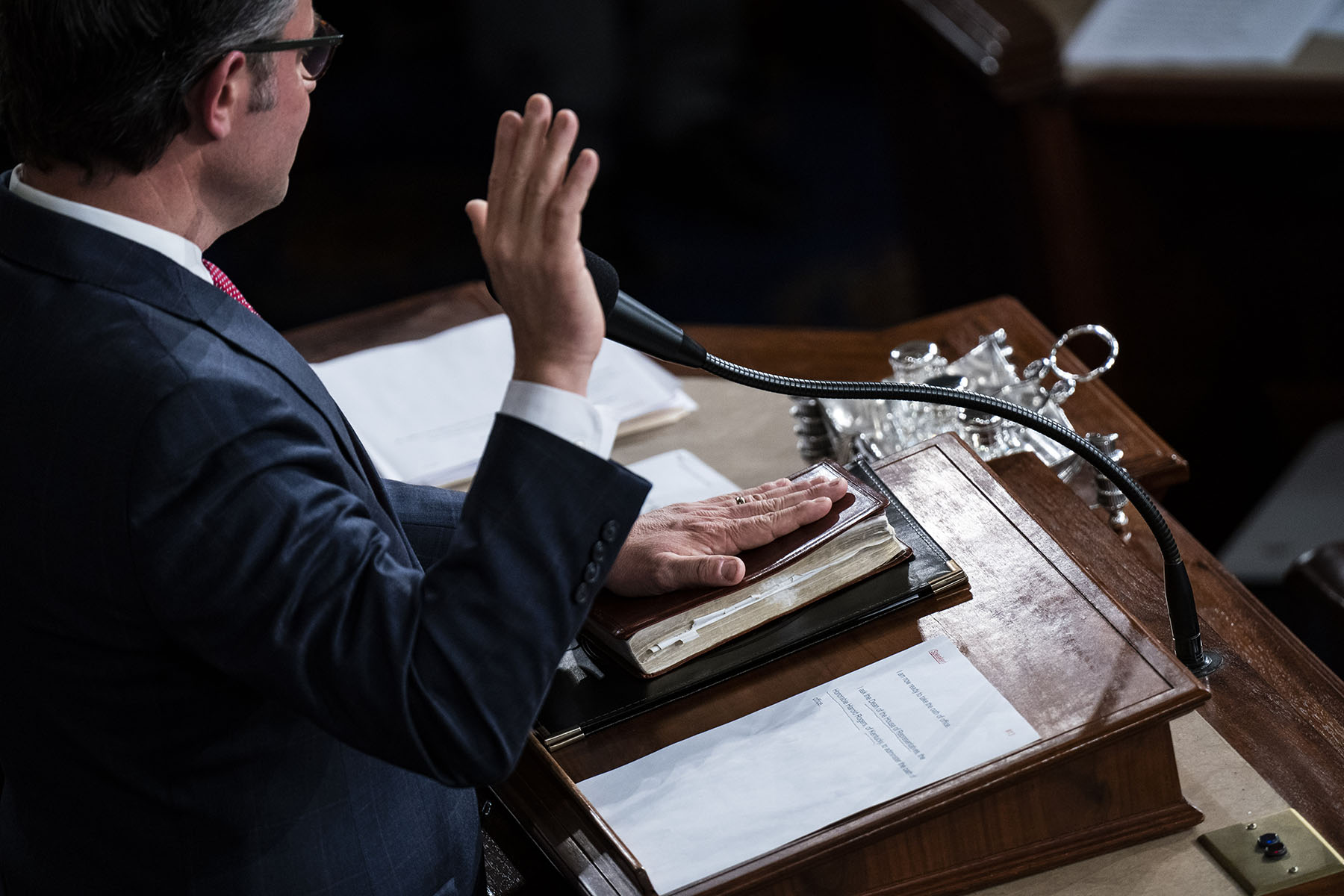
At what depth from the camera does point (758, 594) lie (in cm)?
112

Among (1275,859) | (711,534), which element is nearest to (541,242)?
(711,534)

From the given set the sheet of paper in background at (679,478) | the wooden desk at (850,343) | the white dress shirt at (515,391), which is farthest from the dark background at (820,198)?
the white dress shirt at (515,391)

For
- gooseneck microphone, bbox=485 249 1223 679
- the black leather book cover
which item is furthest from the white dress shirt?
the black leather book cover

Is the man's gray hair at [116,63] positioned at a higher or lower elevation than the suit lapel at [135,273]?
higher

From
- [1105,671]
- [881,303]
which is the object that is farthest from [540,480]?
[881,303]

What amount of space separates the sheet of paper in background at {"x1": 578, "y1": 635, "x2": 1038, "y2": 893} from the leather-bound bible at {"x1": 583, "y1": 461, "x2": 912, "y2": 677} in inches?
3.0

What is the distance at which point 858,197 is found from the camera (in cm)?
435

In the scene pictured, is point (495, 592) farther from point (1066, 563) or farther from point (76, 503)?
point (1066, 563)

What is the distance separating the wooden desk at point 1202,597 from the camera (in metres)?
1.12

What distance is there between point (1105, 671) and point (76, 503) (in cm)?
70

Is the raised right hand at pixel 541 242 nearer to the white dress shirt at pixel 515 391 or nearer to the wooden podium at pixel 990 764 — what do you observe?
the white dress shirt at pixel 515 391

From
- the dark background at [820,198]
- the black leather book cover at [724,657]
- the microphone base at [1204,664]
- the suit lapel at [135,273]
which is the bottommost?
the dark background at [820,198]

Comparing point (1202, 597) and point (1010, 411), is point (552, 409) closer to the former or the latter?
point (1010, 411)

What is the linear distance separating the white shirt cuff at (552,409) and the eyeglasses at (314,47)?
261 mm
